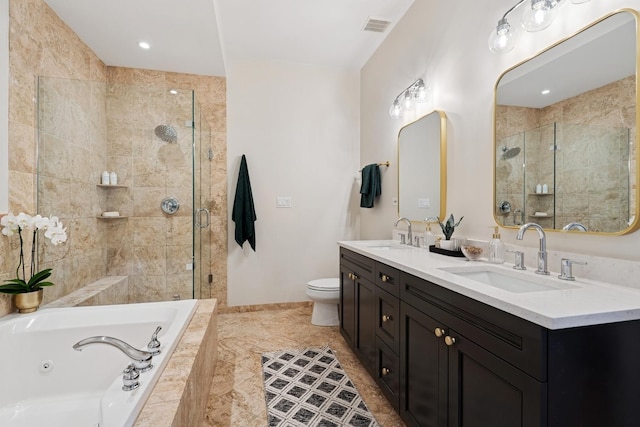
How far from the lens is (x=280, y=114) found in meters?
3.35

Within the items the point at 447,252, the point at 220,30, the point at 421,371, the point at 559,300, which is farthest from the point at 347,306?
the point at 220,30

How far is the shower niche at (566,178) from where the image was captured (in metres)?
1.10

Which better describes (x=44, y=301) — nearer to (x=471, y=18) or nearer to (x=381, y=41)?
(x=471, y=18)

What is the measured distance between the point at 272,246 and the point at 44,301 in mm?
1885

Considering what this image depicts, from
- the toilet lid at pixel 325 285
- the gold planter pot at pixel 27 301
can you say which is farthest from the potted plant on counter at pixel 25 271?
the toilet lid at pixel 325 285

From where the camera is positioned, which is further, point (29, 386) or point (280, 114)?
point (280, 114)

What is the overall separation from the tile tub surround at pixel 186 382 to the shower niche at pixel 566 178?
1.64 metres

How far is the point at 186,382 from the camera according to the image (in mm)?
1192

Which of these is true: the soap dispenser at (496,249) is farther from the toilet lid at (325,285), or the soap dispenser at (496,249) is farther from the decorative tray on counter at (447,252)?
the toilet lid at (325,285)

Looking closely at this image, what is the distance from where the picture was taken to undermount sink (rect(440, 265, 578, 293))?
1177mm

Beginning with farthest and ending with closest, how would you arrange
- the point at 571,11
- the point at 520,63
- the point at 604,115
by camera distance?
the point at 520,63 < the point at 571,11 < the point at 604,115

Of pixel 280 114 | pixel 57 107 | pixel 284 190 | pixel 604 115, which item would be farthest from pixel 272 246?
pixel 604 115

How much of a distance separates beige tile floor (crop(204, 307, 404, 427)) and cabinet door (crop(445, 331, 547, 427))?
2.11 feet

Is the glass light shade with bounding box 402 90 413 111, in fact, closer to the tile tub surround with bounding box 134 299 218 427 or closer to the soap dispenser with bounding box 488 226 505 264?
the soap dispenser with bounding box 488 226 505 264
